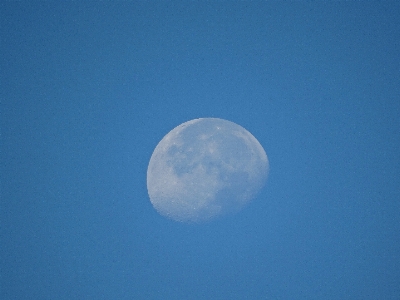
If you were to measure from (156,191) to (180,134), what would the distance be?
117 cm

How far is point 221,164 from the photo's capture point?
17.9 feet

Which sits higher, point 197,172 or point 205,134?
point 205,134

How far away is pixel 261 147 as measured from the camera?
5.66 m

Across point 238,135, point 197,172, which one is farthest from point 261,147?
point 197,172

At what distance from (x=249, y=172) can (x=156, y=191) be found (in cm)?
176

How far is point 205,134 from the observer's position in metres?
5.62

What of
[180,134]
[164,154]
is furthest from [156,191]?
[180,134]

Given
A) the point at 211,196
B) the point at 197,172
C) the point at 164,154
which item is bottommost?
the point at 211,196

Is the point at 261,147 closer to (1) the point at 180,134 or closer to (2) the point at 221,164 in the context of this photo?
(2) the point at 221,164

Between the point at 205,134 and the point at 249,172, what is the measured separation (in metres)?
1.09

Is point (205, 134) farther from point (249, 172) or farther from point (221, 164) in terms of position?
point (249, 172)

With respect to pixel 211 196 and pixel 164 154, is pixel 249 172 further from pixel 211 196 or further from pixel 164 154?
pixel 164 154

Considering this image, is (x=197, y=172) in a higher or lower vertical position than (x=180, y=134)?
lower

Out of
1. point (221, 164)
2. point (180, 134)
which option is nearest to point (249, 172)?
point (221, 164)
